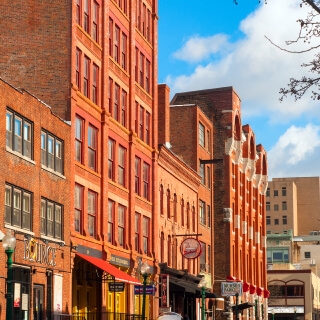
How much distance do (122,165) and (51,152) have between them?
11562mm

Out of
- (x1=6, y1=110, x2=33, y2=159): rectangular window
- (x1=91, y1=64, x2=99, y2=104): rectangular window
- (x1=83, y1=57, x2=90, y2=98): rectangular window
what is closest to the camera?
(x1=6, y1=110, x2=33, y2=159): rectangular window

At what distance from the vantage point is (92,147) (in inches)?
1783

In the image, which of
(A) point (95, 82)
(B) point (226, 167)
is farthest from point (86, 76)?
(B) point (226, 167)

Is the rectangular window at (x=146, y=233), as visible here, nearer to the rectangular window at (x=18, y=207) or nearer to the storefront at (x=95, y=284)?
the storefront at (x=95, y=284)

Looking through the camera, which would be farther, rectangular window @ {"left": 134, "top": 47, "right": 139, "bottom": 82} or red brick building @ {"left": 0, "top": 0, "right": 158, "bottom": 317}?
rectangular window @ {"left": 134, "top": 47, "right": 139, "bottom": 82}

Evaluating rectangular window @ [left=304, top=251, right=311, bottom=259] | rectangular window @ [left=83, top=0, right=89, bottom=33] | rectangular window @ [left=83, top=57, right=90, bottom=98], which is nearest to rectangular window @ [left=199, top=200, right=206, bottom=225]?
rectangular window @ [left=83, top=57, right=90, bottom=98]

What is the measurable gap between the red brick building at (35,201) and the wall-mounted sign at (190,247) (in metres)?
21.3

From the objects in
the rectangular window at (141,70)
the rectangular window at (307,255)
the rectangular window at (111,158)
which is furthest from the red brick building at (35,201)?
the rectangular window at (307,255)

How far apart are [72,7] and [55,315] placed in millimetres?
14295

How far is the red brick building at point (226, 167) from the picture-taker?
75562mm

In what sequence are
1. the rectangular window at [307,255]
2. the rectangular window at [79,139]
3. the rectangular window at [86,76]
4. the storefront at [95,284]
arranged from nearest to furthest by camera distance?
the rectangular window at [79,139] < the storefront at [95,284] < the rectangular window at [86,76] < the rectangular window at [307,255]

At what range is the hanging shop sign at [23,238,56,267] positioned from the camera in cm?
3547

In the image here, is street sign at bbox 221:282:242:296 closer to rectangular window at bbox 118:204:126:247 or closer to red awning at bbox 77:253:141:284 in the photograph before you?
rectangular window at bbox 118:204:126:247

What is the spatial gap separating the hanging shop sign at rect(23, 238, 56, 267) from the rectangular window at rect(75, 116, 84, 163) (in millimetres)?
6106
